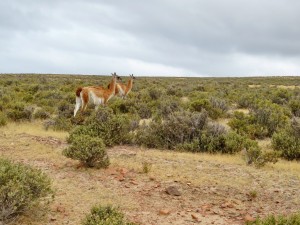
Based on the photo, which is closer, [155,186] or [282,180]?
[155,186]

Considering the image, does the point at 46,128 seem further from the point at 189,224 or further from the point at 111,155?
the point at 189,224

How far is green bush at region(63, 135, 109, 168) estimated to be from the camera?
845 centimetres

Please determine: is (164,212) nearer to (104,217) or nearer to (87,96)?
(104,217)

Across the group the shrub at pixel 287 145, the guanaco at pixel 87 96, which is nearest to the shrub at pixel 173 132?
the shrub at pixel 287 145

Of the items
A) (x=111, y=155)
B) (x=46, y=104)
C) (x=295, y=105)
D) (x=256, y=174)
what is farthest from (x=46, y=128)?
(x=295, y=105)

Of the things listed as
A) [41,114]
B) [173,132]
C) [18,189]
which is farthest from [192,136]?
[41,114]

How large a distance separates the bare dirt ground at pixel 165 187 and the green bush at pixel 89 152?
0.58ft

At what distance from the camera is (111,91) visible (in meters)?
17.3

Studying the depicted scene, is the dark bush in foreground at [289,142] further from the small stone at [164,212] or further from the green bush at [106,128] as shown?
the small stone at [164,212]

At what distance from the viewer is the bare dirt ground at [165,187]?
21.5ft

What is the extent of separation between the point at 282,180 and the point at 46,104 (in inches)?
562

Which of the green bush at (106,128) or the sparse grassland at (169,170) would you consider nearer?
the sparse grassland at (169,170)

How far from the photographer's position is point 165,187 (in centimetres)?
777

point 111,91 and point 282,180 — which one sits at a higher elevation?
point 111,91
